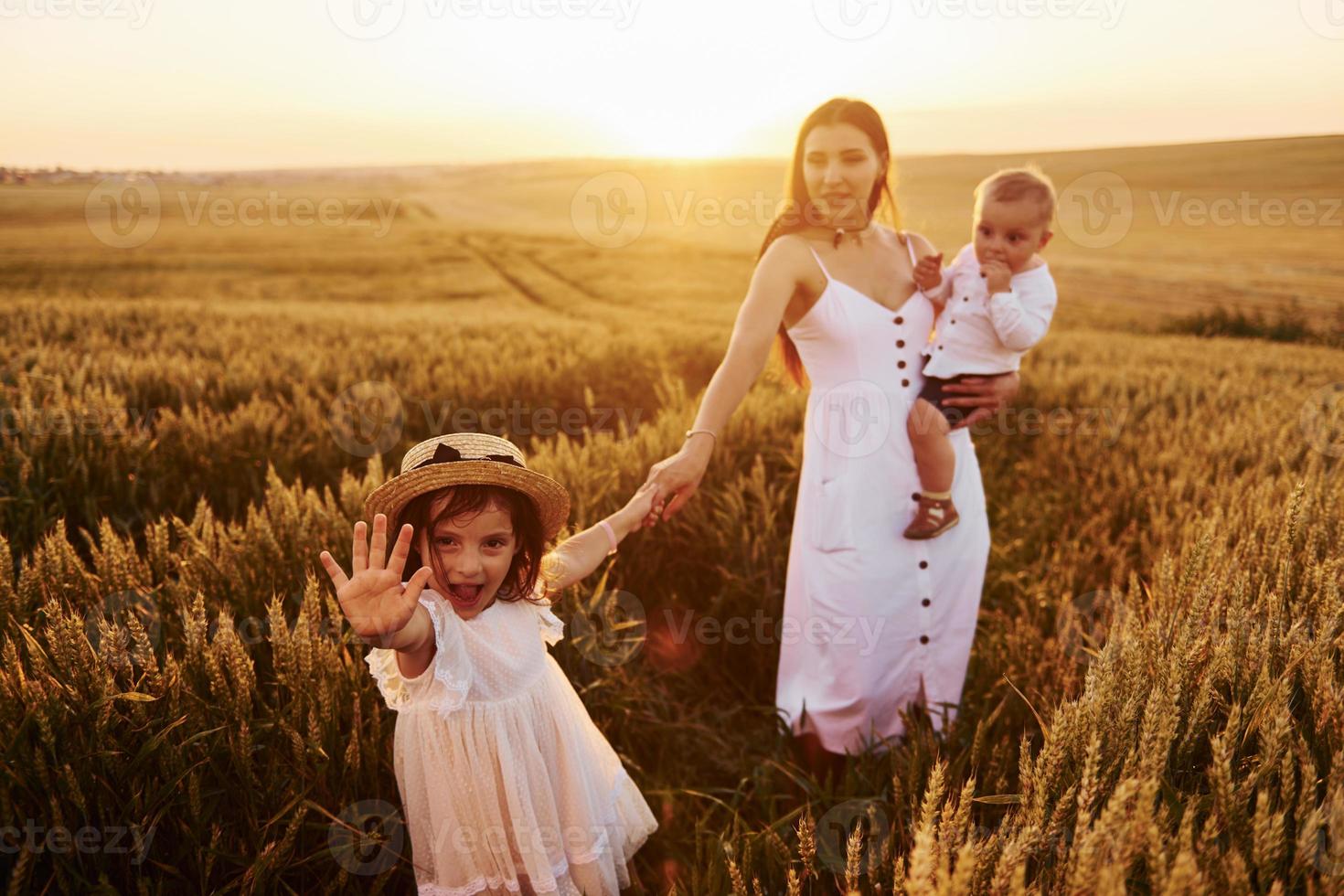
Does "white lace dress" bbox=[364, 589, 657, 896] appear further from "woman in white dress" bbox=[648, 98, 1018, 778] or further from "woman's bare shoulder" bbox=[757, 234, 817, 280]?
Result: "woman's bare shoulder" bbox=[757, 234, 817, 280]

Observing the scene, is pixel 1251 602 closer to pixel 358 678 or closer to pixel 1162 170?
pixel 358 678

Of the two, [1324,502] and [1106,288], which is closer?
[1324,502]

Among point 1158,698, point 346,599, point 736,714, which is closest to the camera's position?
point 1158,698

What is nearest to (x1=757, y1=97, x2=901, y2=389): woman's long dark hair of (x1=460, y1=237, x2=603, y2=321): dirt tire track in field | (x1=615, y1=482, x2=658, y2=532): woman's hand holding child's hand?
(x1=615, y1=482, x2=658, y2=532): woman's hand holding child's hand

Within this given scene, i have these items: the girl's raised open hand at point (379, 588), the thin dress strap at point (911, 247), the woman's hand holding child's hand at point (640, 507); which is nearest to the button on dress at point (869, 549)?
the thin dress strap at point (911, 247)

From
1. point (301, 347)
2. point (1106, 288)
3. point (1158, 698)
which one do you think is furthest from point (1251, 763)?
point (1106, 288)

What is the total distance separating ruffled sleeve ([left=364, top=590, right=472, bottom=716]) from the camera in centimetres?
167

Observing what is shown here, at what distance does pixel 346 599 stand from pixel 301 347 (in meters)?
6.79

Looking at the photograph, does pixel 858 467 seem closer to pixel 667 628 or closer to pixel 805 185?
pixel 805 185

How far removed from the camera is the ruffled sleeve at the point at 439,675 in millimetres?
1674

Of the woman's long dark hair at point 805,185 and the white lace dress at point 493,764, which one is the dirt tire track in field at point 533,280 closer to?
the woman's long dark hair at point 805,185

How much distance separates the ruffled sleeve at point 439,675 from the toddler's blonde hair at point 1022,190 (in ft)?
7.93

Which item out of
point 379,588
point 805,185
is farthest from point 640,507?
point 805,185

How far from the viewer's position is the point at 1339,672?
5.78ft
